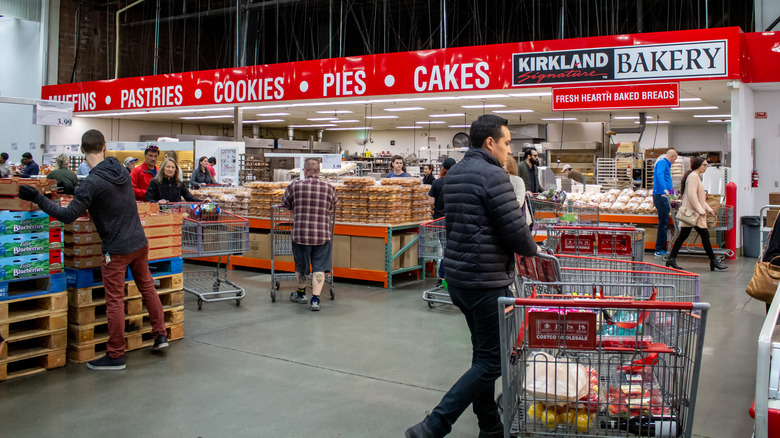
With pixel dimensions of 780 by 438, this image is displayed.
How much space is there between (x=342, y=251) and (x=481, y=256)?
17.7ft

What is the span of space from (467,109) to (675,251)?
8848 mm

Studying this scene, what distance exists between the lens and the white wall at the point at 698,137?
72.7 feet

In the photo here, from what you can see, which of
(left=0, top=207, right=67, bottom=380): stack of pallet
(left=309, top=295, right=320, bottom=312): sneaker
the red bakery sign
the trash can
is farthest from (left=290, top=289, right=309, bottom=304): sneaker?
the trash can

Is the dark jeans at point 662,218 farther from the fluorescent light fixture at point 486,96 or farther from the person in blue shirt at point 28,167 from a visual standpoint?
the person in blue shirt at point 28,167

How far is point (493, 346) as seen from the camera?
3.10 m

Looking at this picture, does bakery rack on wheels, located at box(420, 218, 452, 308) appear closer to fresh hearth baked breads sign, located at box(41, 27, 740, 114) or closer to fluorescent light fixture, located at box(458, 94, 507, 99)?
fresh hearth baked breads sign, located at box(41, 27, 740, 114)

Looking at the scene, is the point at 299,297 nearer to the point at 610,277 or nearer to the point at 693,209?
the point at 610,277

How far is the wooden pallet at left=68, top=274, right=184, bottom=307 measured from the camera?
15.5 ft

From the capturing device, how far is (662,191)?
1038cm

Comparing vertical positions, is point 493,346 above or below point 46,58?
below

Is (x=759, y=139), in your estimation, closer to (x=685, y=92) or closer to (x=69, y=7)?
(x=685, y=92)

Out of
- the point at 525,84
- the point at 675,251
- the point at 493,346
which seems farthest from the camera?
the point at 525,84

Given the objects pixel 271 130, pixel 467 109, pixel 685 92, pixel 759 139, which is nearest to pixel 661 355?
pixel 759 139

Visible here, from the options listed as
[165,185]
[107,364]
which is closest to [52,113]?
[165,185]
